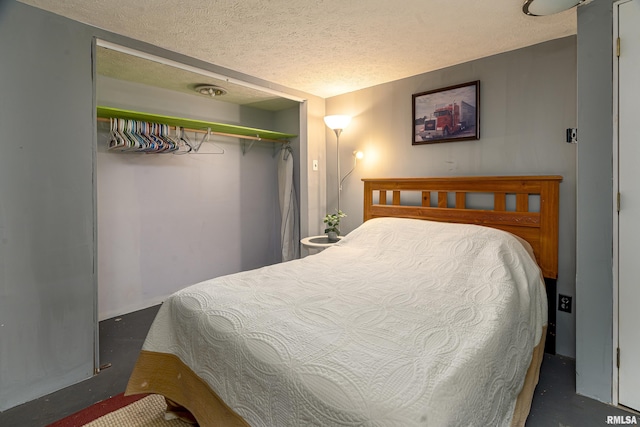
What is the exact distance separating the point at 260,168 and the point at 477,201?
250 centimetres

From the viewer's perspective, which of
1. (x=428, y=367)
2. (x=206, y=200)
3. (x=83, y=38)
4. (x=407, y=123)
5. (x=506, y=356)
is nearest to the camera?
(x=428, y=367)

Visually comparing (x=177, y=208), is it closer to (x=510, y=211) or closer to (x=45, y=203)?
(x=45, y=203)

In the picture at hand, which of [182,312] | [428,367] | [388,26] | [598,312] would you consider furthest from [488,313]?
[388,26]

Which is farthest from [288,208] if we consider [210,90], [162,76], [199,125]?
[162,76]

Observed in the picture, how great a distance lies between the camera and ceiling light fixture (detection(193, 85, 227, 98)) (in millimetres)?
3086

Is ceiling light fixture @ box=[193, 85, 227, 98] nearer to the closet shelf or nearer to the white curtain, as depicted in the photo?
the closet shelf

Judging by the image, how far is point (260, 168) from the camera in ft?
13.1

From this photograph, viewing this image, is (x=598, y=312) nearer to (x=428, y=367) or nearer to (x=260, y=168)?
(x=428, y=367)

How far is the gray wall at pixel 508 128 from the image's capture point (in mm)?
2166

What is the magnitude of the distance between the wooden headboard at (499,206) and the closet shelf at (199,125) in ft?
4.84

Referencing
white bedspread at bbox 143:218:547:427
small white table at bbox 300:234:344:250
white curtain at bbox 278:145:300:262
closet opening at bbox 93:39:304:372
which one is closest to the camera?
white bedspread at bbox 143:218:547:427

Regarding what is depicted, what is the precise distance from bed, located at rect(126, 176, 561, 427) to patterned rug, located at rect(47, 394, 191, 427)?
0.36ft

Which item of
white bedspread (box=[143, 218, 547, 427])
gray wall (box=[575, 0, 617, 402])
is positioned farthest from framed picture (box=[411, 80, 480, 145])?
white bedspread (box=[143, 218, 547, 427])

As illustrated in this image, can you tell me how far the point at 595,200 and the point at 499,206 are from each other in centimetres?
67
